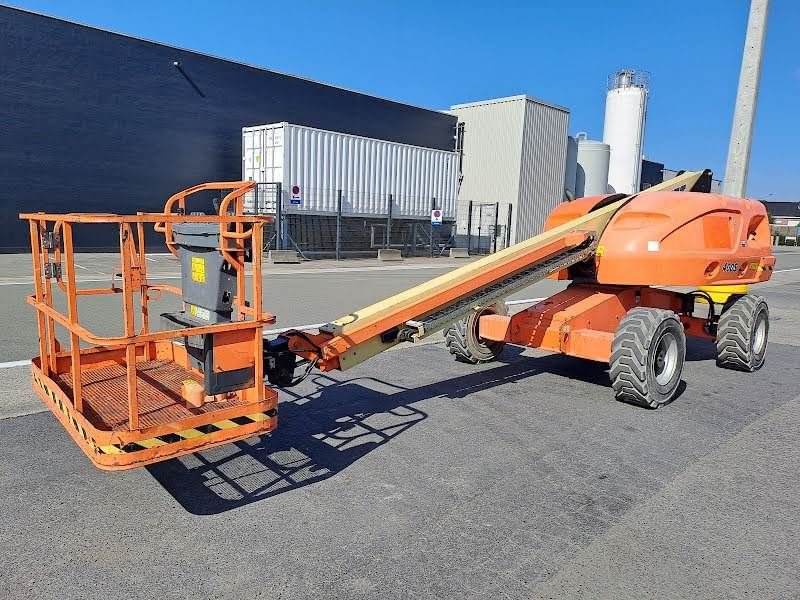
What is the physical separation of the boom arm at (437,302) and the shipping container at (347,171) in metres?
17.0

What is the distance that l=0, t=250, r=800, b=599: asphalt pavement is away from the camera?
3.04m

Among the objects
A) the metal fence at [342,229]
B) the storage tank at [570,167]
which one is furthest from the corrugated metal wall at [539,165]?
the metal fence at [342,229]

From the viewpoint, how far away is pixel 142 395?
168 inches

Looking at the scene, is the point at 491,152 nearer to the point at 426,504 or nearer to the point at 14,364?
the point at 14,364

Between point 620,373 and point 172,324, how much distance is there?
398cm

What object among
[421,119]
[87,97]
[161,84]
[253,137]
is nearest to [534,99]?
[421,119]

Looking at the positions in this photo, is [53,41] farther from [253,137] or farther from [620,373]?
[620,373]

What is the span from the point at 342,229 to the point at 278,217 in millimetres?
3750

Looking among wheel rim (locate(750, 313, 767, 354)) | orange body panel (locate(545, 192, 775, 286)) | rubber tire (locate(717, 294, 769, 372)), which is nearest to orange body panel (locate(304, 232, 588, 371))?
orange body panel (locate(545, 192, 775, 286))

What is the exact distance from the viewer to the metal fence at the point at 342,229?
2241 cm

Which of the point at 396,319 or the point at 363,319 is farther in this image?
the point at 396,319

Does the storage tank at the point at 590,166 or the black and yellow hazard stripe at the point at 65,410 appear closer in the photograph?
the black and yellow hazard stripe at the point at 65,410

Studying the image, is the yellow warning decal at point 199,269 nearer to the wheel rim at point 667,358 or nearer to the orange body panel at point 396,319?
the orange body panel at point 396,319

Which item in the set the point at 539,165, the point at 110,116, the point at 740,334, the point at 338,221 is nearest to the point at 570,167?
the point at 539,165
